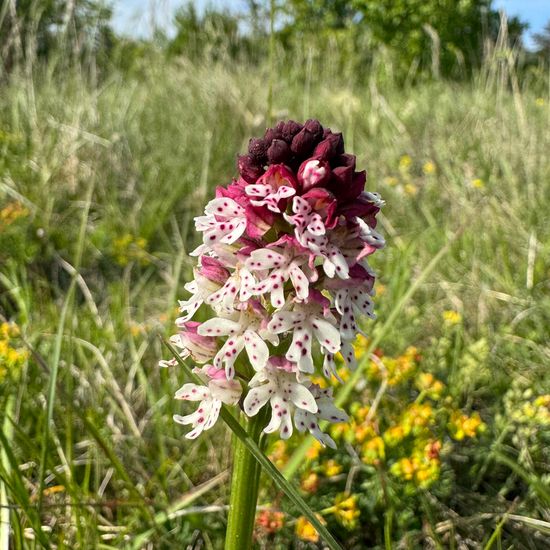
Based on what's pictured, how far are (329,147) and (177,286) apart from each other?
1.64 m

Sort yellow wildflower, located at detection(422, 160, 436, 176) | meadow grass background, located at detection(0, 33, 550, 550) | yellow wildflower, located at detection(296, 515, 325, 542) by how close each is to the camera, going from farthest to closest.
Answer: yellow wildflower, located at detection(422, 160, 436, 176)
meadow grass background, located at detection(0, 33, 550, 550)
yellow wildflower, located at detection(296, 515, 325, 542)

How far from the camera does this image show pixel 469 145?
192 inches

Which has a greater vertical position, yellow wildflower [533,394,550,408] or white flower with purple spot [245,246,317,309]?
white flower with purple spot [245,246,317,309]

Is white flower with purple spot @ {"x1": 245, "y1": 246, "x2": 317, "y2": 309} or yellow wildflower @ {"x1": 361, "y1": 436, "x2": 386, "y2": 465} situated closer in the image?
white flower with purple spot @ {"x1": 245, "y1": 246, "x2": 317, "y2": 309}

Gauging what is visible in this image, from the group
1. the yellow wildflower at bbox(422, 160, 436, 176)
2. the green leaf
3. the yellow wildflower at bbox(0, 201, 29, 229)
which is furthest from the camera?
the yellow wildflower at bbox(422, 160, 436, 176)

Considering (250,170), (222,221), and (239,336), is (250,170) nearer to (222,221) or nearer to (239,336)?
(222,221)

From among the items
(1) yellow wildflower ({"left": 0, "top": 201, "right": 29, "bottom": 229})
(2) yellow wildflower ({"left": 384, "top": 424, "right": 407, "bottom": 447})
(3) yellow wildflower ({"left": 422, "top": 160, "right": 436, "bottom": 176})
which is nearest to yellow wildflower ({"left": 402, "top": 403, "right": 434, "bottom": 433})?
(2) yellow wildflower ({"left": 384, "top": 424, "right": 407, "bottom": 447})

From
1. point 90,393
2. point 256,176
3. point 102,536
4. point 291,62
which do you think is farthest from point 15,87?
point 291,62

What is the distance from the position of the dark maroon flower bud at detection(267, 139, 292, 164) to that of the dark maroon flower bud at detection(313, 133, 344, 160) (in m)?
0.05

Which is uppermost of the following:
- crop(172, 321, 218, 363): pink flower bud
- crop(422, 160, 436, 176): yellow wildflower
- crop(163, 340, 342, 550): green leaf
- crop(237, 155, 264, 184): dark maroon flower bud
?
crop(422, 160, 436, 176): yellow wildflower

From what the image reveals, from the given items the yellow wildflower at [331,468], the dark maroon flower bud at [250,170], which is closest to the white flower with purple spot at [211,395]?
the dark maroon flower bud at [250,170]

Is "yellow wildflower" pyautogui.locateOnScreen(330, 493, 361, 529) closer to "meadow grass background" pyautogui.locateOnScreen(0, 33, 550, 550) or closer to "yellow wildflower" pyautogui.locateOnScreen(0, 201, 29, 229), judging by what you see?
"meadow grass background" pyautogui.locateOnScreen(0, 33, 550, 550)

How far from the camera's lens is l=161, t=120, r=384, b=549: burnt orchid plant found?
105 centimetres

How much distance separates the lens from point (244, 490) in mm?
1136
